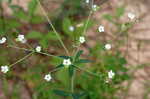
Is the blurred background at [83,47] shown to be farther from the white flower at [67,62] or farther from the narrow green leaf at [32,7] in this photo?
the white flower at [67,62]

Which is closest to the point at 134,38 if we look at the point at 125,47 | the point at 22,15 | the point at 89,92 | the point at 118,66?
the point at 125,47

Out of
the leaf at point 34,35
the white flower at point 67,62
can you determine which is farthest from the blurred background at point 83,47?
the white flower at point 67,62

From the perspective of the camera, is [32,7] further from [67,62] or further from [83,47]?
[67,62]

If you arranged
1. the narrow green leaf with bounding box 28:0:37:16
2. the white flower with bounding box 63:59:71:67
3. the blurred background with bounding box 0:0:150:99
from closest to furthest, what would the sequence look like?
the white flower with bounding box 63:59:71:67 → the blurred background with bounding box 0:0:150:99 → the narrow green leaf with bounding box 28:0:37:16

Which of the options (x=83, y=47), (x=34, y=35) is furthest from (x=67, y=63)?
(x=83, y=47)

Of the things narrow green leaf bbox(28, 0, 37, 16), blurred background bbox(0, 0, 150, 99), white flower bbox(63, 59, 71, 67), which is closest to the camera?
white flower bbox(63, 59, 71, 67)

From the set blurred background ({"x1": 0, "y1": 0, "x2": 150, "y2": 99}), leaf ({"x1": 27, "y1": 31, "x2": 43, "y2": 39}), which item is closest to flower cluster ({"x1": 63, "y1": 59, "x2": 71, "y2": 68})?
blurred background ({"x1": 0, "y1": 0, "x2": 150, "y2": 99})

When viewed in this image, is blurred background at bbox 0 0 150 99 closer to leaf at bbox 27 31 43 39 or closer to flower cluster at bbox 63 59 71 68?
leaf at bbox 27 31 43 39

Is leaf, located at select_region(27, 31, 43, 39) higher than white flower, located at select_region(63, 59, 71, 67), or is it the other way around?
leaf, located at select_region(27, 31, 43, 39)

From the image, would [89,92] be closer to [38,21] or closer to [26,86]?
[26,86]
